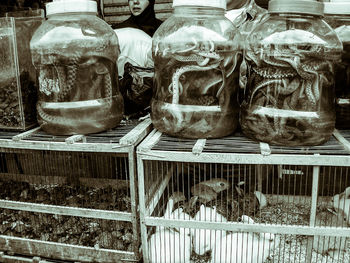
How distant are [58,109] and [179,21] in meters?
0.64

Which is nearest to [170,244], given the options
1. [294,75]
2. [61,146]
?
[61,146]

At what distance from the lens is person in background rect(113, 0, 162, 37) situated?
9.73 feet

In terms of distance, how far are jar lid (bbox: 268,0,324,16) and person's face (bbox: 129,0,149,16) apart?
71.2 inches

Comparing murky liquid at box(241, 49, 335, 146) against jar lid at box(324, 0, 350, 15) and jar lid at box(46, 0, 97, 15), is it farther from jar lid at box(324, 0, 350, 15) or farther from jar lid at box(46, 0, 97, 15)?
jar lid at box(46, 0, 97, 15)

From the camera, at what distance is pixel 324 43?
1.36m

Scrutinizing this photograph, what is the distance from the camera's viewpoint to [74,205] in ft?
5.89

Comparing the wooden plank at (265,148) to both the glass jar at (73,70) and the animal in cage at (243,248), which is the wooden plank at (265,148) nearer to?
the animal in cage at (243,248)

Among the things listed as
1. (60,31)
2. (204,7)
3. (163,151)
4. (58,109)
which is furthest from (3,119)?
(204,7)

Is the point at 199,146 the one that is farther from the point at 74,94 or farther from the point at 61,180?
the point at 61,180

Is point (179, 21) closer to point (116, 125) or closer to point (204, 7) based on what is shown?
point (204, 7)

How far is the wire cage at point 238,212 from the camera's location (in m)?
1.38

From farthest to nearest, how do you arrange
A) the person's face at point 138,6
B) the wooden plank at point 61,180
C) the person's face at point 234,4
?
the person's face at point 138,6, the person's face at point 234,4, the wooden plank at point 61,180

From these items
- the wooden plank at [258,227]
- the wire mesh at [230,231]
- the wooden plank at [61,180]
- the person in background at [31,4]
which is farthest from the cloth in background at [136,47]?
the wooden plank at [258,227]

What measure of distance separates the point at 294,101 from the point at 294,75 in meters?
0.10
